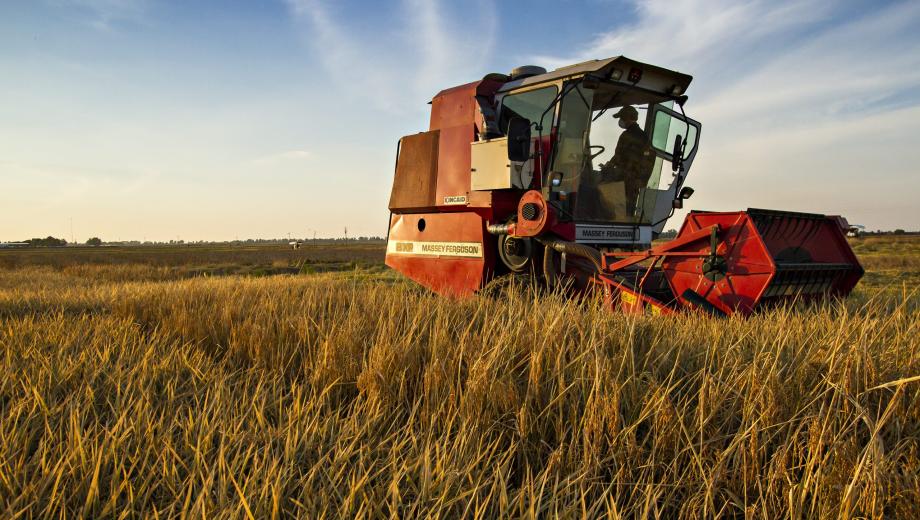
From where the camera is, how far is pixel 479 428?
2410mm

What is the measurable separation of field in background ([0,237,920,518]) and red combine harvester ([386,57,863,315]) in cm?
146

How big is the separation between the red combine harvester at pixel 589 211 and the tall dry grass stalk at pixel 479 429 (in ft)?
4.90

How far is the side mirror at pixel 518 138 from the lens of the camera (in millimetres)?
6051

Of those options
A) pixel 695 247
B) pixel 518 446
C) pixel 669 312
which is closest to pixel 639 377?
pixel 518 446

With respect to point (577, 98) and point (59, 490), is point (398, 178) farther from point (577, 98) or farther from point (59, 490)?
point (59, 490)

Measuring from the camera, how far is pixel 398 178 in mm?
8781

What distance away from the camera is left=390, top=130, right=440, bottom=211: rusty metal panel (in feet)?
26.4

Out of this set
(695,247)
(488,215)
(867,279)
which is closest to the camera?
(695,247)

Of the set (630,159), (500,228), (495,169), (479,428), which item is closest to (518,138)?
(495,169)

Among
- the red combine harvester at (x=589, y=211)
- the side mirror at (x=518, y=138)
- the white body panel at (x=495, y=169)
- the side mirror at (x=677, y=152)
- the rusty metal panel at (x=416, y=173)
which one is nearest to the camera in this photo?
the red combine harvester at (x=589, y=211)

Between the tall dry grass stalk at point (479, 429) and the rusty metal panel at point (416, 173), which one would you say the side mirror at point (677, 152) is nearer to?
the rusty metal panel at point (416, 173)

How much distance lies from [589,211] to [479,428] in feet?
15.7

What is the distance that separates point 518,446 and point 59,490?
5.57ft

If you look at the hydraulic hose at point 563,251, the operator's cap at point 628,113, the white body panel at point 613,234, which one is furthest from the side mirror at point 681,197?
the hydraulic hose at point 563,251
